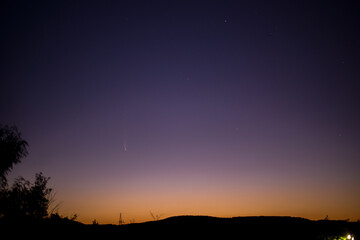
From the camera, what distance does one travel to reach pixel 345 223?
16.9 metres

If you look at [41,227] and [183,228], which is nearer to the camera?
[41,227]

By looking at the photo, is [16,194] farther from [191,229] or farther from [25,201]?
[191,229]

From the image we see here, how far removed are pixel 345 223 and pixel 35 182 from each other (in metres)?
25.5

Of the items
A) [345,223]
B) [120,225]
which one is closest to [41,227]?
[120,225]

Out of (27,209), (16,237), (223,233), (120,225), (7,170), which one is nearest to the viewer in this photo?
(16,237)

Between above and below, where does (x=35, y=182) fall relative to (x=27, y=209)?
above

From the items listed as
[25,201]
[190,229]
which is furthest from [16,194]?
[190,229]

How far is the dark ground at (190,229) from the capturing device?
13195mm

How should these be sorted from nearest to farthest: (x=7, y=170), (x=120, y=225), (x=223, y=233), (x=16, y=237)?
1. (x=16, y=237)
2. (x=223, y=233)
3. (x=120, y=225)
4. (x=7, y=170)

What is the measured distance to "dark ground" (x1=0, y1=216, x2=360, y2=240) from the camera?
43.3 feet

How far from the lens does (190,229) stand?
1486cm

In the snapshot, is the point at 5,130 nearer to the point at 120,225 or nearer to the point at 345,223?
the point at 120,225

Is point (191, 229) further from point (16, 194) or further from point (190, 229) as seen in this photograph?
point (16, 194)

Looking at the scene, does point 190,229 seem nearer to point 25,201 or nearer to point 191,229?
point 191,229
